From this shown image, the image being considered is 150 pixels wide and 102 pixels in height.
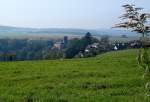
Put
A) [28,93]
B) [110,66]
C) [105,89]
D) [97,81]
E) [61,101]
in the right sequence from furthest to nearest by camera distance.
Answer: [110,66]
[97,81]
[105,89]
[28,93]
[61,101]

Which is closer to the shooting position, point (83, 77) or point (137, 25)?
point (137, 25)

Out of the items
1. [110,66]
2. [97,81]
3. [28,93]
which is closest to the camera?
[28,93]

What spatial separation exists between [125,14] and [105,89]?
11.3m

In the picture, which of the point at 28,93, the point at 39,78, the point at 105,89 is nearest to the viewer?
the point at 28,93

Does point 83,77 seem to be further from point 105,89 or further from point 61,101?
point 61,101

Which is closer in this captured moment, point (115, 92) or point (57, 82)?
point (115, 92)

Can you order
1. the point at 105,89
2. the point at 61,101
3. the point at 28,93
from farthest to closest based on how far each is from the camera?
the point at 105,89 < the point at 28,93 < the point at 61,101

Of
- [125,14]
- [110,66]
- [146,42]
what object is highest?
[125,14]

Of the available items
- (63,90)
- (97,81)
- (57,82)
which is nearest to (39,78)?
(57,82)

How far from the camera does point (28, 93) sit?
1590cm

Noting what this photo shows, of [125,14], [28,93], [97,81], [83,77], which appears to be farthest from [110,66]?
[125,14]

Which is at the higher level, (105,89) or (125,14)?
(125,14)

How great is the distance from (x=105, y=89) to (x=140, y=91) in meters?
1.64

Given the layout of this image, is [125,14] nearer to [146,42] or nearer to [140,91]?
[146,42]
